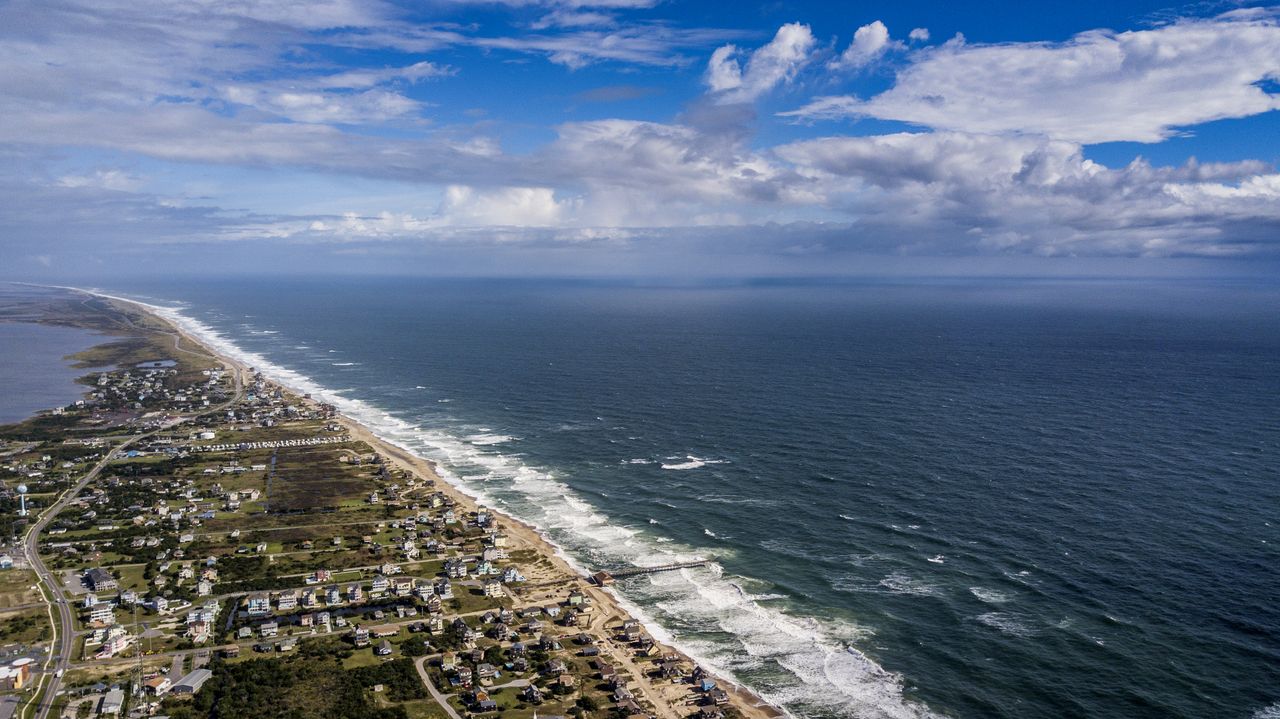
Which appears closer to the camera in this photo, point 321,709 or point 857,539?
point 321,709

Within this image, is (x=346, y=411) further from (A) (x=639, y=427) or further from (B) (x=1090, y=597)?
(B) (x=1090, y=597)

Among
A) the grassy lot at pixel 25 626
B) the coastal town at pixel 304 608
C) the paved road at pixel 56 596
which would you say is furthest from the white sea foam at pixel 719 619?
the grassy lot at pixel 25 626

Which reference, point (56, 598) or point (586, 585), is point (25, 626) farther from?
point (586, 585)

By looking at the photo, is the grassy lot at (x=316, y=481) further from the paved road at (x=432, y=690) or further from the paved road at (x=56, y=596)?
the paved road at (x=432, y=690)

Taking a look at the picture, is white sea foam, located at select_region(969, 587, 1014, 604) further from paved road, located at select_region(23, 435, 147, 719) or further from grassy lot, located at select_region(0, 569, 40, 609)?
grassy lot, located at select_region(0, 569, 40, 609)

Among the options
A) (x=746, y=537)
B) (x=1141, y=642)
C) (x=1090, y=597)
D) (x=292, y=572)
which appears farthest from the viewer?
(x=746, y=537)

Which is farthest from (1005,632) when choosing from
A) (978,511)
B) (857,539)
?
(978,511)
